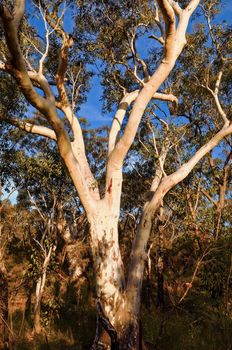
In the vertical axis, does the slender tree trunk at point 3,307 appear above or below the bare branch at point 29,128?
below

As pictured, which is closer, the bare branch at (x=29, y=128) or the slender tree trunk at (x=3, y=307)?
the bare branch at (x=29, y=128)

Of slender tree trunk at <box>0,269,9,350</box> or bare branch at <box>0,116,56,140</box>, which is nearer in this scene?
bare branch at <box>0,116,56,140</box>

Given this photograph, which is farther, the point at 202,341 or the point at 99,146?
the point at 99,146

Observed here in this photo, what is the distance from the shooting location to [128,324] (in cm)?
628

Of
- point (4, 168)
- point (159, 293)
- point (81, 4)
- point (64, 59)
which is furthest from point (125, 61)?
point (159, 293)

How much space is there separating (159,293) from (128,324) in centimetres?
808

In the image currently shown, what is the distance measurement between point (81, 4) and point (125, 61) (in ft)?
5.69

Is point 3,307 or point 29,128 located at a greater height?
point 29,128

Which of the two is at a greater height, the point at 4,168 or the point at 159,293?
the point at 4,168

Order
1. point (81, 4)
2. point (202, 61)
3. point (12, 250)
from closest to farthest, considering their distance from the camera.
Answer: point (81, 4) → point (202, 61) → point (12, 250)

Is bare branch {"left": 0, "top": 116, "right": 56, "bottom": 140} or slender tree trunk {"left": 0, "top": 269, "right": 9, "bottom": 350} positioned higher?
bare branch {"left": 0, "top": 116, "right": 56, "bottom": 140}

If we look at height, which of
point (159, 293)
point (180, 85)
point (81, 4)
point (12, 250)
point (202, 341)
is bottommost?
point (202, 341)

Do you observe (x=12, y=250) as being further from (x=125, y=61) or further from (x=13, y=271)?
(x=125, y=61)

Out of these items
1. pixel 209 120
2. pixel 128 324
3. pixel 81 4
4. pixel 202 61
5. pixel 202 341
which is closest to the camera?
pixel 128 324
